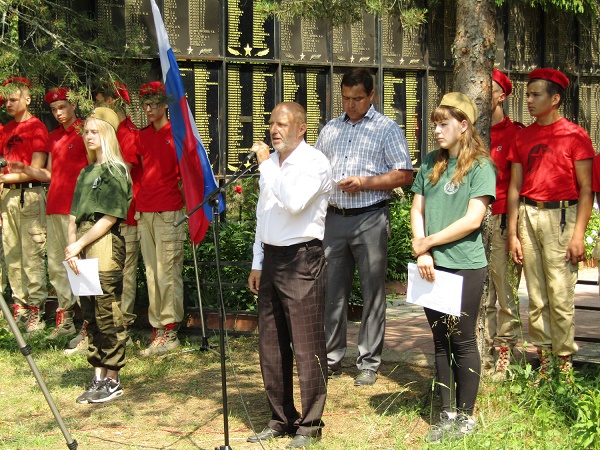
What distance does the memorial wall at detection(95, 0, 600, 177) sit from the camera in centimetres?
984

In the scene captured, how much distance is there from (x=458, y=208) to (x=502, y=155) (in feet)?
5.11

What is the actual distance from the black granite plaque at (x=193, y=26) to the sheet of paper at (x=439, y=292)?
5.32 m

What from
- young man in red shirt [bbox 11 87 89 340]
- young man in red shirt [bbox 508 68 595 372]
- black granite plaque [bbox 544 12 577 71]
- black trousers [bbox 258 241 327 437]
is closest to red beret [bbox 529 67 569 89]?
young man in red shirt [bbox 508 68 595 372]

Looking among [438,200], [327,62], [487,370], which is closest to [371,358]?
[487,370]

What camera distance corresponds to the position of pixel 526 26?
1251 centimetres

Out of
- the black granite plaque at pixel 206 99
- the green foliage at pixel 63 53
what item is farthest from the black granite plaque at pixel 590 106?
the green foliage at pixel 63 53

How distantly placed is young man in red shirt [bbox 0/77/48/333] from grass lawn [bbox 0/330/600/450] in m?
1.48

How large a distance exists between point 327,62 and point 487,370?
5.35m

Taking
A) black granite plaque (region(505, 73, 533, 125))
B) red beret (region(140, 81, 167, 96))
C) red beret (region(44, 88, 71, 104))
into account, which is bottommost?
red beret (region(140, 81, 167, 96))

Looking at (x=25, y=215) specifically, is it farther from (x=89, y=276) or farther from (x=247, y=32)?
(x=247, y=32)

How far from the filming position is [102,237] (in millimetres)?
6379

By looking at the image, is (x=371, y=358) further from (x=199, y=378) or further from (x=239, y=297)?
(x=239, y=297)

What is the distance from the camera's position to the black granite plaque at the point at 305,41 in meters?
10.4

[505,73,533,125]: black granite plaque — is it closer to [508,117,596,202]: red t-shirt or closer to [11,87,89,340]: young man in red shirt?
[508,117,596,202]: red t-shirt
